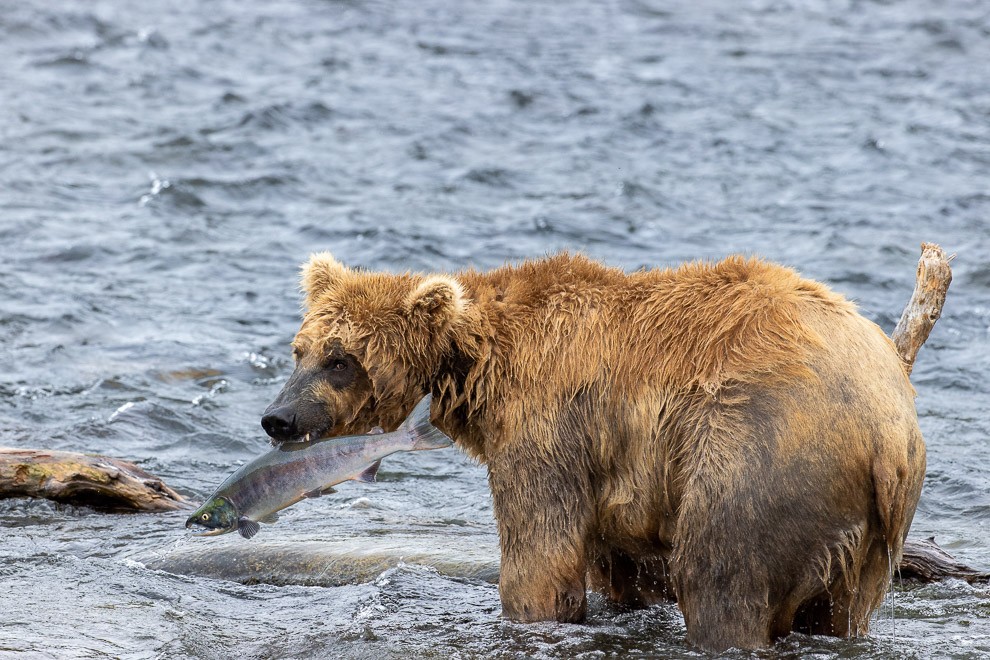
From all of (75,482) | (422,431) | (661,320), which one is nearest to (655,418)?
(661,320)

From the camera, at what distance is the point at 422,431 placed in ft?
19.2

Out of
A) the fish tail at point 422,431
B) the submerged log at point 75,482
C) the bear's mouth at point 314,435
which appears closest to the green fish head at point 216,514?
the bear's mouth at point 314,435

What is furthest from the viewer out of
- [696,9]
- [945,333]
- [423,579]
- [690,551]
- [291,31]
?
[696,9]

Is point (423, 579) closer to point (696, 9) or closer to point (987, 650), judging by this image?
point (987, 650)

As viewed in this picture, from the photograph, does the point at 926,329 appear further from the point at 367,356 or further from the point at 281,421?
the point at 281,421

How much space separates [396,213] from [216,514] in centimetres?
925

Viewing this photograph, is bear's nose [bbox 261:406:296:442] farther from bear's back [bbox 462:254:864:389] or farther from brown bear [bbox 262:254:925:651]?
bear's back [bbox 462:254:864:389]

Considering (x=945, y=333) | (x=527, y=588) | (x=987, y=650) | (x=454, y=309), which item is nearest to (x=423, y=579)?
(x=527, y=588)

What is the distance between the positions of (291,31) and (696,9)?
25.0 feet

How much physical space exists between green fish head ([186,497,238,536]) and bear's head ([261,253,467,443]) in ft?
1.32

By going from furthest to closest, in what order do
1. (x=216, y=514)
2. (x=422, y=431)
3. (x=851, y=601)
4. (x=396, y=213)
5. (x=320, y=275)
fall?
(x=396, y=213) < (x=320, y=275) < (x=216, y=514) < (x=422, y=431) < (x=851, y=601)

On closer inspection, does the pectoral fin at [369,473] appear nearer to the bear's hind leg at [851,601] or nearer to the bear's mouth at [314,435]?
the bear's mouth at [314,435]

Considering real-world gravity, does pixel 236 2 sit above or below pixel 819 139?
above

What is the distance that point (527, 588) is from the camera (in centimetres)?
582
